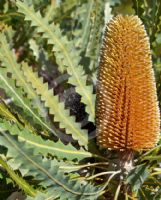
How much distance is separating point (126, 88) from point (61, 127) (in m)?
0.23

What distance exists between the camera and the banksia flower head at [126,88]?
177 centimetres

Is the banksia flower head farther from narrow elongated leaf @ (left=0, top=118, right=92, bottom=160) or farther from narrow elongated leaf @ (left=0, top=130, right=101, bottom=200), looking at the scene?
narrow elongated leaf @ (left=0, top=130, right=101, bottom=200)

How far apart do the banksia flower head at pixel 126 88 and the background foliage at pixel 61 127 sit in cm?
7

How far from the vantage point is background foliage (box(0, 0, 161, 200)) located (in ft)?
5.17

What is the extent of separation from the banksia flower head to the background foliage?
0.21ft

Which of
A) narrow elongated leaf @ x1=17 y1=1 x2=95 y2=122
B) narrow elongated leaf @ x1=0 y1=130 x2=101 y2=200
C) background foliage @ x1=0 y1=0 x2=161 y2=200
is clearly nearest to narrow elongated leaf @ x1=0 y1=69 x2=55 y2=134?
background foliage @ x1=0 y1=0 x2=161 y2=200

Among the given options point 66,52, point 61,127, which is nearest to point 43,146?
point 61,127

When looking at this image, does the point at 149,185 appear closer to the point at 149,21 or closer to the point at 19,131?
the point at 19,131

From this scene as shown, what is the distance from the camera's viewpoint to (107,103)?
5.91 ft

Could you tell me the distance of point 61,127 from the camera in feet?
6.18

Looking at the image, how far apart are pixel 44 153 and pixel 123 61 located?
1.01 ft

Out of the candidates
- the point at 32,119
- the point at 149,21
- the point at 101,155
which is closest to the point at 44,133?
the point at 32,119

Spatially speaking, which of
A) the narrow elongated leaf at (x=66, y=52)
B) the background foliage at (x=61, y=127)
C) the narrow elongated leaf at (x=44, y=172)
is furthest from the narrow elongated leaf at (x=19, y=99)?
the narrow elongated leaf at (x=44, y=172)

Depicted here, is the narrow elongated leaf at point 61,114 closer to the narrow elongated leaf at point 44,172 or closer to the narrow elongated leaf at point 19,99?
the narrow elongated leaf at point 19,99
